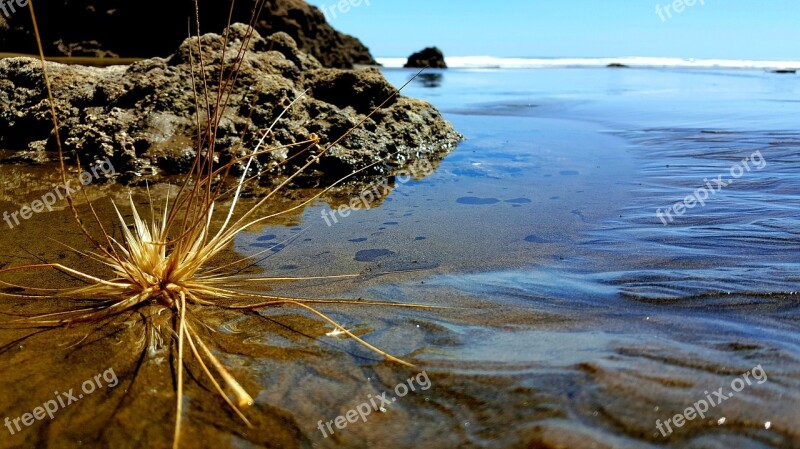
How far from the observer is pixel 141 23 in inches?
1146

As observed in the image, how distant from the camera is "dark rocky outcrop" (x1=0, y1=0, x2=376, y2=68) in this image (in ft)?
89.6

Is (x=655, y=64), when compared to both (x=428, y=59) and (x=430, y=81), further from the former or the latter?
(x=430, y=81)

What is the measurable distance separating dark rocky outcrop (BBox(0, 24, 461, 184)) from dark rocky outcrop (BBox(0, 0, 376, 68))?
2215cm

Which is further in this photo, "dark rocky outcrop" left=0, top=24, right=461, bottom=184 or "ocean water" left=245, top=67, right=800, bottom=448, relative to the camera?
"dark rocky outcrop" left=0, top=24, right=461, bottom=184

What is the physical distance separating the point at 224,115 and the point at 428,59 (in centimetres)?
3486

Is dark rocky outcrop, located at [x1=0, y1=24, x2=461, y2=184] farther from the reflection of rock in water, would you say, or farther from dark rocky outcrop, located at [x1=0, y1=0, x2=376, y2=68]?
dark rocky outcrop, located at [x1=0, y1=0, x2=376, y2=68]

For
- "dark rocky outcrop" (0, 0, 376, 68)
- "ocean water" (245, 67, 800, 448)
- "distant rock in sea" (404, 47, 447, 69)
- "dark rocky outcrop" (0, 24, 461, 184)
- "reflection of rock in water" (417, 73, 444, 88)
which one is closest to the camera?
"ocean water" (245, 67, 800, 448)

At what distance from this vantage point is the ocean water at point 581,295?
4.96 ft

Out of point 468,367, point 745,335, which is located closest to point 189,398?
point 468,367

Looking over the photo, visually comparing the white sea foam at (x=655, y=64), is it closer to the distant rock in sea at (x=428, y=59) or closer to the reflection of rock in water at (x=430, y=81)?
the distant rock in sea at (x=428, y=59)

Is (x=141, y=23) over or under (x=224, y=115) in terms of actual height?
over

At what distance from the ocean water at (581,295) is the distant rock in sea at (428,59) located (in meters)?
33.5

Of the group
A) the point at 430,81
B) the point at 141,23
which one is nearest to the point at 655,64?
the point at 430,81

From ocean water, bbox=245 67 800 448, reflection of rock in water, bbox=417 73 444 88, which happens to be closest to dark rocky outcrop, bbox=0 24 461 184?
ocean water, bbox=245 67 800 448
